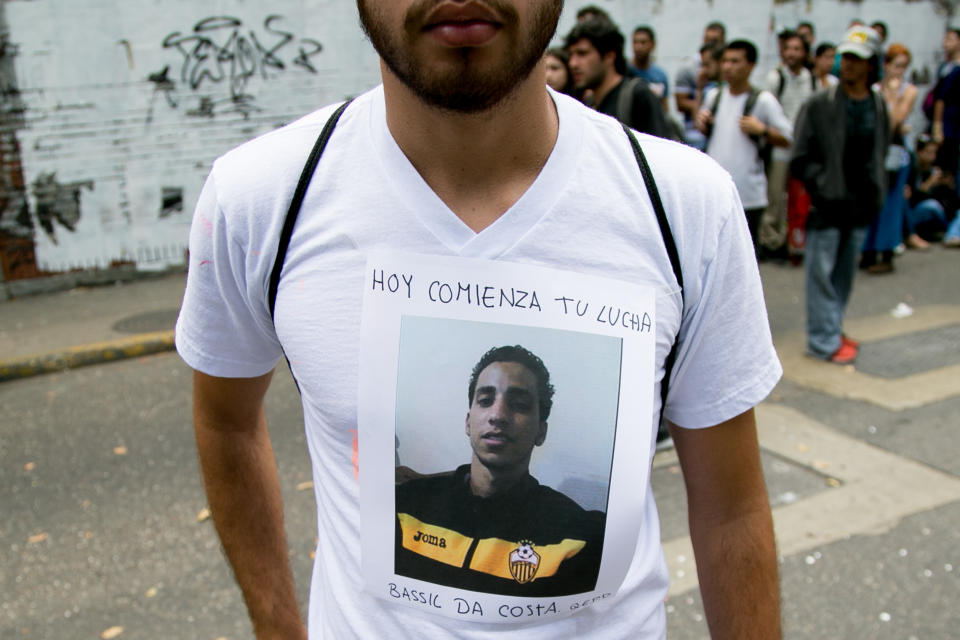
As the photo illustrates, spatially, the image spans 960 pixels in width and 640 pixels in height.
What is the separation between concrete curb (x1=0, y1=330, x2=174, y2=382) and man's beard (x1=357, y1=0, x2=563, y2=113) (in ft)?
19.9

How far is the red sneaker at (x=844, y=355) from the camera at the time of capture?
6031 mm

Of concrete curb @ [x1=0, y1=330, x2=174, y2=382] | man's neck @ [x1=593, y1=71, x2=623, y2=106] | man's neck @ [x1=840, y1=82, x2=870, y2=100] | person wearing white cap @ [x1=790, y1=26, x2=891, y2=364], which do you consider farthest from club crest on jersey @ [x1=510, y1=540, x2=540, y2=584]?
concrete curb @ [x1=0, y1=330, x2=174, y2=382]

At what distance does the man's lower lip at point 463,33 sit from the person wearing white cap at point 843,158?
5.28 m

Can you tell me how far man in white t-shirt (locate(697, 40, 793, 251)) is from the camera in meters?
7.09

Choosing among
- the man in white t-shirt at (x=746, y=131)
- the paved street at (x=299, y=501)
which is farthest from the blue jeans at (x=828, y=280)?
the man in white t-shirt at (x=746, y=131)

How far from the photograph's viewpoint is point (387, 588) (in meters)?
1.21

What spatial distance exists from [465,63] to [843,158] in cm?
541

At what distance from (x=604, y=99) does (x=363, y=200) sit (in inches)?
154

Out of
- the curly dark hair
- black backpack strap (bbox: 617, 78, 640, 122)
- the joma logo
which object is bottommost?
black backpack strap (bbox: 617, 78, 640, 122)

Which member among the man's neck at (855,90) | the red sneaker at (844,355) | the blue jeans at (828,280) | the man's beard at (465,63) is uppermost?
the man's beard at (465,63)

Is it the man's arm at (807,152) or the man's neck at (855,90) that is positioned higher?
the man's neck at (855,90)

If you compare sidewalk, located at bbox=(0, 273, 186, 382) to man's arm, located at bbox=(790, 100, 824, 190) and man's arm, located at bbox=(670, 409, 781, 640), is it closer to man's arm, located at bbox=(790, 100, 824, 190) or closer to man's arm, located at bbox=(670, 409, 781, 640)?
man's arm, located at bbox=(790, 100, 824, 190)

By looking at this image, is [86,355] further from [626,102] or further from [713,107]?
[713,107]

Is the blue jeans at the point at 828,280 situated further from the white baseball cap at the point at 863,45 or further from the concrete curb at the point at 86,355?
the concrete curb at the point at 86,355
